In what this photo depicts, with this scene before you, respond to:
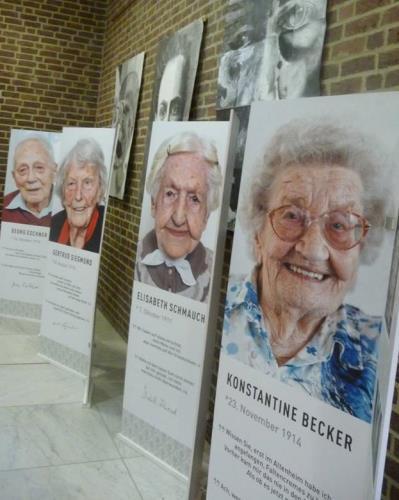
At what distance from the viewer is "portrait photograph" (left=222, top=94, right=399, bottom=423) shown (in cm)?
137

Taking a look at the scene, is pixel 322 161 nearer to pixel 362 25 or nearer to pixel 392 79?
pixel 392 79

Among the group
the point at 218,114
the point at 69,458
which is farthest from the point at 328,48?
the point at 69,458

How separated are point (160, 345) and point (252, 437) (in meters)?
0.95

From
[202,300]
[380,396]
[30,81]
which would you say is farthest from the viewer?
[30,81]

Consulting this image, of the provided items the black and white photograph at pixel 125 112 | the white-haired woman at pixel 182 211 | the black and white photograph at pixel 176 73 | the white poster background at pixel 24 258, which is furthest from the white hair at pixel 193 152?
the white poster background at pixel 24 258

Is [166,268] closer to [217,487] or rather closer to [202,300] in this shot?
[202,300]

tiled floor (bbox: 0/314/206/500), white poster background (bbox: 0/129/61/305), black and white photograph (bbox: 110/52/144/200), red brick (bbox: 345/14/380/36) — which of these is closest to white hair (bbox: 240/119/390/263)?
red brick (bbox: 345/14/380/36)

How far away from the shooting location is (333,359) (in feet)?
4.79

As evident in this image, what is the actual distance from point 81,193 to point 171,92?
992 millimetres

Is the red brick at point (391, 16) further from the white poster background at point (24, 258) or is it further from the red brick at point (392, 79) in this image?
the white poster background at point (24, 258)

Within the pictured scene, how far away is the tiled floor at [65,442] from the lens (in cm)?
244

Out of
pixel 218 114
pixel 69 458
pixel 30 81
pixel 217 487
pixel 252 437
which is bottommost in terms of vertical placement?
pixel 69 458

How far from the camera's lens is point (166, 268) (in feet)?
8.32

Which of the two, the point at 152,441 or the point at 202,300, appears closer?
the point at 202,300
